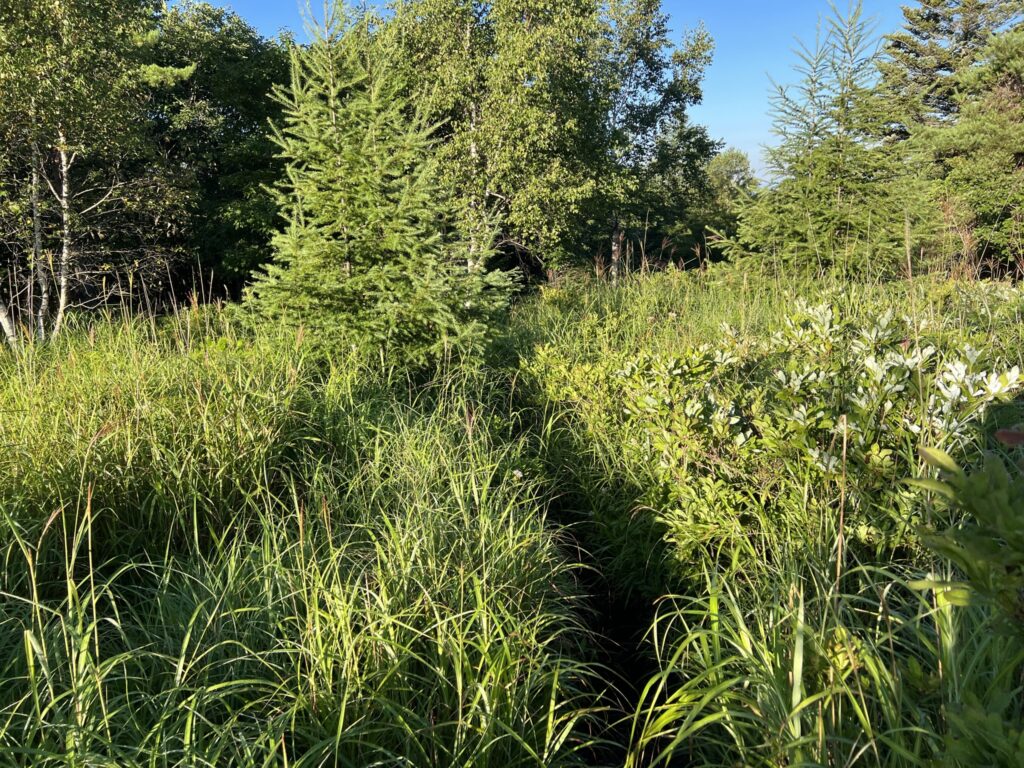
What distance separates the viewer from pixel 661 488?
2824 millimetres

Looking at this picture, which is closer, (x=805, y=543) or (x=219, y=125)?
(x=805, y=543)

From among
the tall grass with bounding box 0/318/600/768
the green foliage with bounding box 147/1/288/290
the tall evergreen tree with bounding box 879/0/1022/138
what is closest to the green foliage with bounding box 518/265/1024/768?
the tall grass with bounding box 0/318/600/768

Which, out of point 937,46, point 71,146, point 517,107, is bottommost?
point 71,146

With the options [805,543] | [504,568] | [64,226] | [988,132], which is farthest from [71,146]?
[988,132]

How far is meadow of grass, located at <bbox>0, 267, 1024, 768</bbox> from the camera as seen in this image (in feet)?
4.76

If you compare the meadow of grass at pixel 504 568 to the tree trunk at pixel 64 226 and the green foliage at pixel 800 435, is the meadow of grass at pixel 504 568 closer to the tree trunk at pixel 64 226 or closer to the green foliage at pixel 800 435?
the green foliage at pixel 800 435

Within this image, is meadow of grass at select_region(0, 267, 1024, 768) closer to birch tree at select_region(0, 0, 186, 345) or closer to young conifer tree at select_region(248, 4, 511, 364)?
young conifer tree at select_region(248, 4, 511, 364)

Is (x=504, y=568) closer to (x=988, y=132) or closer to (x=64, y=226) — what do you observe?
(x=64, y=226)

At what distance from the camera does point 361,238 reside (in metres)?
4.91

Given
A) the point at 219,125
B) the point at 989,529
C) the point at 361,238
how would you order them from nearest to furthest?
1. the point at 989,529
2. the point at 361,238
3. the point at 219,125

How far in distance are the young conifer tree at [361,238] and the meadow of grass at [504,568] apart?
735 millimetres

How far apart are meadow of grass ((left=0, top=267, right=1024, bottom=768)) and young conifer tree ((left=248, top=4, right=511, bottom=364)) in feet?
2.41

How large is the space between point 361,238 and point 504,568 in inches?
135

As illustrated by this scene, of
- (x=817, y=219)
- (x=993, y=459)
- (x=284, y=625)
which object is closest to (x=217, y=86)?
(x=817, y=219)
